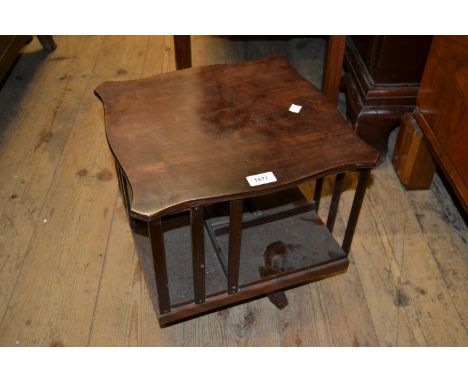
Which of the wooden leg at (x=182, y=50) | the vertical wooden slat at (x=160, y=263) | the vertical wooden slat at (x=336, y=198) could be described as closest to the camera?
the vertical wooden slat at (x=160, y=263)

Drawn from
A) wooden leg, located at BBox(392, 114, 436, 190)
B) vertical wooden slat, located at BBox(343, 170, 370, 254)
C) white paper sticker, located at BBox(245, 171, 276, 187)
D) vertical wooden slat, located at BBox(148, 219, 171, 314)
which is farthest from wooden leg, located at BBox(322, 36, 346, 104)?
vertical wooden slat, located at BBox(148, 219, 171, 314)

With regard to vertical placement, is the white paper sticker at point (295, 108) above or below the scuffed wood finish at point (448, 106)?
above

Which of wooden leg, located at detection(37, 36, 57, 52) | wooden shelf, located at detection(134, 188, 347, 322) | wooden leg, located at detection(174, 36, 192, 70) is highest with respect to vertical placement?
wooden leg, located at detection(174, 36, 192, 70)

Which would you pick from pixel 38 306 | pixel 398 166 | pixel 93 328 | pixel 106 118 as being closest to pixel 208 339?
pixel 93 328

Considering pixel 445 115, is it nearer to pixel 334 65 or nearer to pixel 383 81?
pixel 383 81

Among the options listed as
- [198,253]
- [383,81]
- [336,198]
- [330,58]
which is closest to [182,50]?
[330,58]

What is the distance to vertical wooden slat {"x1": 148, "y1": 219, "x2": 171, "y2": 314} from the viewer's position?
84 centimetres

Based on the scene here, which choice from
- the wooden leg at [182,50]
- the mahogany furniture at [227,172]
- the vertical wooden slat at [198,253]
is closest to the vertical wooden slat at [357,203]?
the mahogany furniture at [227,172]

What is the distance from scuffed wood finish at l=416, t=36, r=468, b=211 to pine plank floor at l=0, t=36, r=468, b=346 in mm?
231

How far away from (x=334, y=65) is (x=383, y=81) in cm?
15

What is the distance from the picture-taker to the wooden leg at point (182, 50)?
151 cm

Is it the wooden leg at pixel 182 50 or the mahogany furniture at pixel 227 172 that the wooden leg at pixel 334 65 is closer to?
the mahogany furniture at pixel 227 172

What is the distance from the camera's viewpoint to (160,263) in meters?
0.91

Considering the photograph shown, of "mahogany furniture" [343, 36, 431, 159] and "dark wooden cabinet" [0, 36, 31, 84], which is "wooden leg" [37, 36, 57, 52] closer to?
"dark wooden cabinet" [0, 36, 31, 84]
